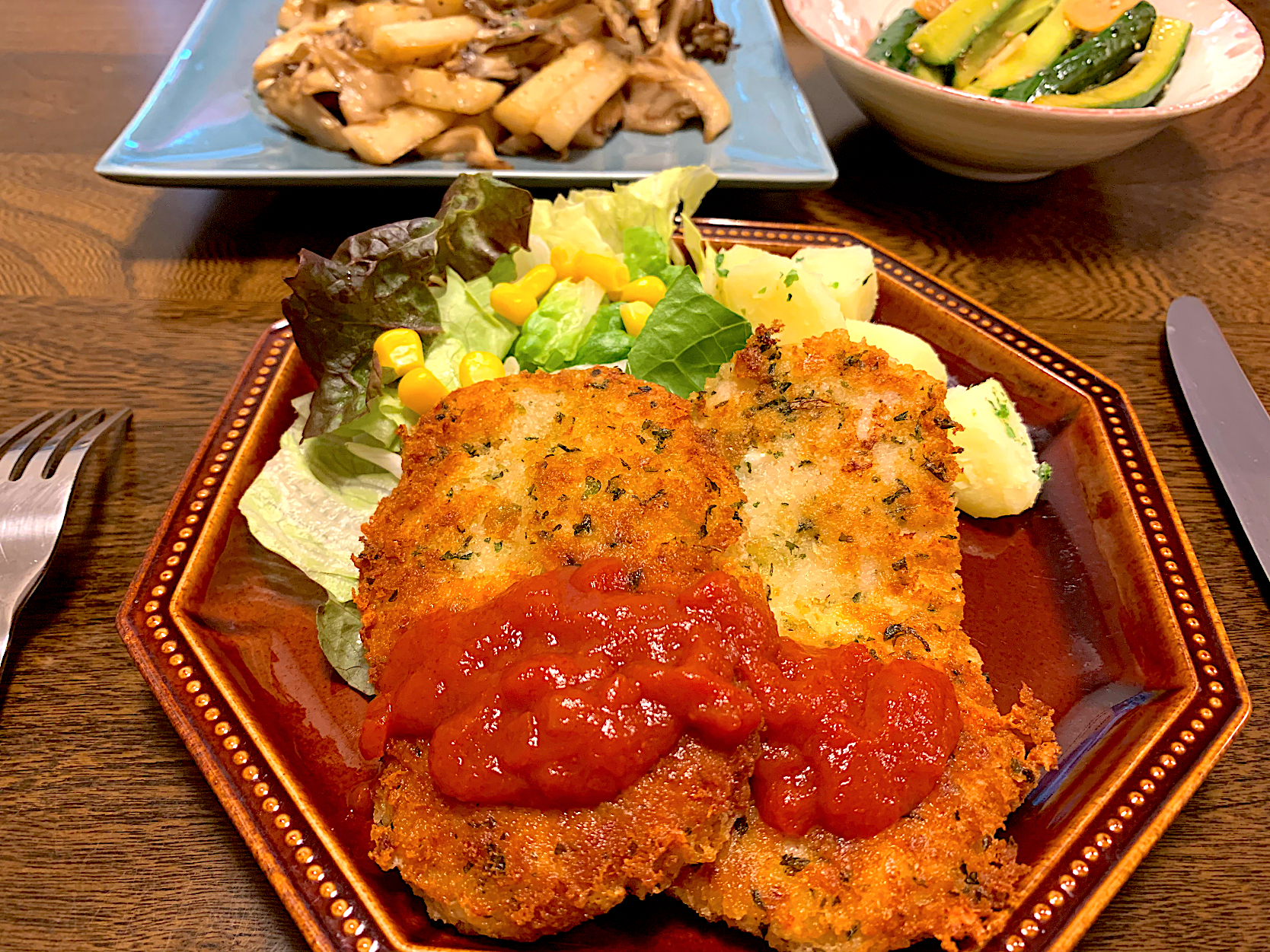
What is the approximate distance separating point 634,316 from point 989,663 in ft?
5.15

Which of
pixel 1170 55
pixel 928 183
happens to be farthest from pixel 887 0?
pixel 1170 55

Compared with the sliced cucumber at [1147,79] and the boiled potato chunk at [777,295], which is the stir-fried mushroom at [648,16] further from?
the sliced cucumber at [1147,79]

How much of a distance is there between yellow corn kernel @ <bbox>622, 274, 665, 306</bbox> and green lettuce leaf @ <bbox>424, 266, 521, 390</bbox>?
42cm

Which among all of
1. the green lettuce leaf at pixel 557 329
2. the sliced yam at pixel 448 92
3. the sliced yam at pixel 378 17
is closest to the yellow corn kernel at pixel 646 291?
the green lettuce leaf at pixel 557 329

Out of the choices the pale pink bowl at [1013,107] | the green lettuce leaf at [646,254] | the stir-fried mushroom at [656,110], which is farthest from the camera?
the stir-fried mushroom at [656,110]

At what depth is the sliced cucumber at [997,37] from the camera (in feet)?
11.7

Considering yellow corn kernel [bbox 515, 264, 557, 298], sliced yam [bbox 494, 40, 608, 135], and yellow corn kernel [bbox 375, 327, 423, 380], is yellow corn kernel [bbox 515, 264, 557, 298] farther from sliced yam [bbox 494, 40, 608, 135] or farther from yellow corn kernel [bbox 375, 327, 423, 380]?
sliced yam [bbox 494, 40, 608, 135]

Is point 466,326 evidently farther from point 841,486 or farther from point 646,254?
point 841,486

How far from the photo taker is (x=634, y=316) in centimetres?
279

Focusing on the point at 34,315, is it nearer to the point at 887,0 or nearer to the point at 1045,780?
the point at 1045,780

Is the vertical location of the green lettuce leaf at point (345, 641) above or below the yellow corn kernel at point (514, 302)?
below

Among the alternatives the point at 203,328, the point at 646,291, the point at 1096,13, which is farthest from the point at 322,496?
the point at 1096,13

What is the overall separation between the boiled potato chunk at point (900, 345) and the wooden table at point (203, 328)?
0.82 m

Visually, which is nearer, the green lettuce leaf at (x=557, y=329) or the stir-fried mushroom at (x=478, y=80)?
the green lettuce leaf at (x=557, y=329)
